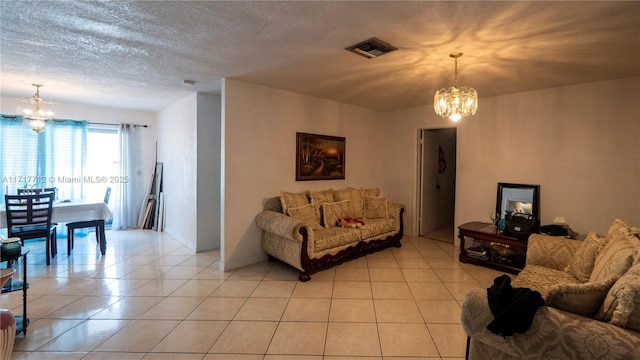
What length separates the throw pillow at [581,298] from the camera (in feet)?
4.73

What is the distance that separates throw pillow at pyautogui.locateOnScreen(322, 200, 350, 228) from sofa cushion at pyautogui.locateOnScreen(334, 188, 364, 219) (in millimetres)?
134

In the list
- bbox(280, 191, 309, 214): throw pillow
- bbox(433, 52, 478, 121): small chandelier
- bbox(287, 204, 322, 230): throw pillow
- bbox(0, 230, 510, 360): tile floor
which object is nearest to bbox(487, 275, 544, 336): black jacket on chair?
bbox(0, 230, 510, 360): tile floor

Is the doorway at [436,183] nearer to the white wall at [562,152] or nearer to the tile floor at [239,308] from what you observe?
the white wall at [562,152]

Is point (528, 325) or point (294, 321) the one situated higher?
point (528, 325)

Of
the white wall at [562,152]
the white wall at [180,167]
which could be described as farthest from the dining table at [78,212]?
the white wall at [562,152]

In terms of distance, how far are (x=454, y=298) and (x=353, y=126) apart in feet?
10.8

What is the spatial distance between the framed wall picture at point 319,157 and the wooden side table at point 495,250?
2180 mm

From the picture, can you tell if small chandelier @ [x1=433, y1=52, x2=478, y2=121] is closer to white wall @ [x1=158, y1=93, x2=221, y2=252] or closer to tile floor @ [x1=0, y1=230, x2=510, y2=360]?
tile floor @ [x1=0, y1=230, x2=510, y2=360]

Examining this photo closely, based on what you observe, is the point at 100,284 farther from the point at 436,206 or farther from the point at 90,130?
the point at 436,206

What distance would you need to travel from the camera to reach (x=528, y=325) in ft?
4.50

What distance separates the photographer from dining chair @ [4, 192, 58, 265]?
3641mm

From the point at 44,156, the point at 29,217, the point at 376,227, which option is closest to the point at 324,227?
the point at 376,227

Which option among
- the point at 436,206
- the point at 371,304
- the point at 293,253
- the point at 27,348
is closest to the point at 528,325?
the point at 371,304

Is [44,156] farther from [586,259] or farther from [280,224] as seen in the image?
[586,259]
